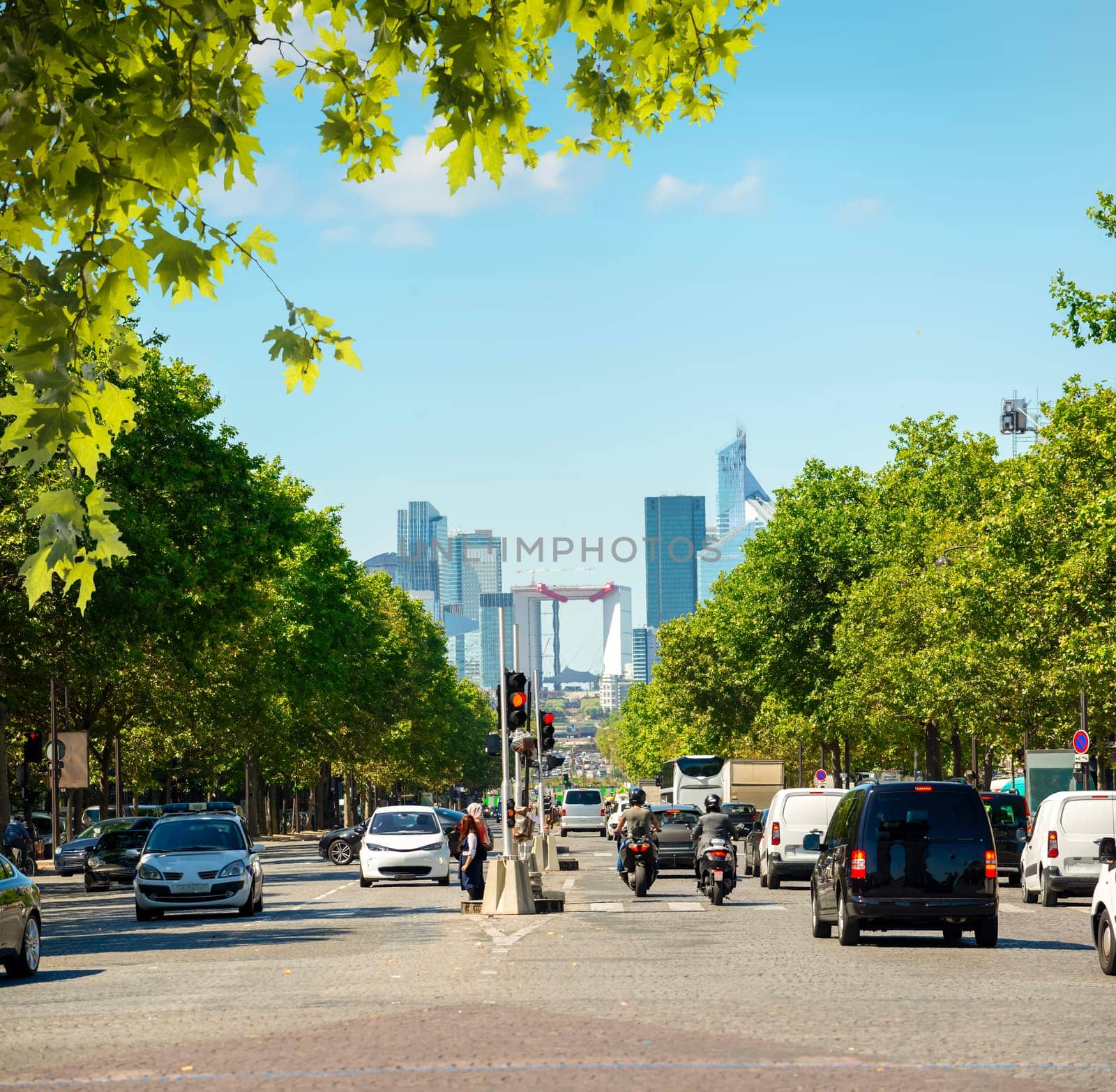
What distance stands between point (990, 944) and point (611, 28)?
47.0ft

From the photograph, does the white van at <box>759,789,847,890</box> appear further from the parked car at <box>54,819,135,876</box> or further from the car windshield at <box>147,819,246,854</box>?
the parked car at <box>54,819,135,876</box>

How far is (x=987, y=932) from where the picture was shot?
21.0m

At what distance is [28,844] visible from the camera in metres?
49.0

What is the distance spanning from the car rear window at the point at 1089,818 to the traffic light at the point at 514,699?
28.0 feet

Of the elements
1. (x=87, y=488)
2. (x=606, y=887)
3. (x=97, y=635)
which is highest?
(x=87, y=488)

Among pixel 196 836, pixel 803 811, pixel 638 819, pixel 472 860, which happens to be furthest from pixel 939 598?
pixel 196 836

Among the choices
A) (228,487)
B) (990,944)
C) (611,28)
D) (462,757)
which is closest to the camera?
(611,28)

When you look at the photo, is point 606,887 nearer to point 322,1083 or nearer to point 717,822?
point 717,822

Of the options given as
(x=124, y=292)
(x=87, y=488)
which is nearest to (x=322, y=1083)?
(x=124, y=292)

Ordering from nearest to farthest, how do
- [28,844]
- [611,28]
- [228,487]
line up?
[611,28]
[228,487]
[28,844]

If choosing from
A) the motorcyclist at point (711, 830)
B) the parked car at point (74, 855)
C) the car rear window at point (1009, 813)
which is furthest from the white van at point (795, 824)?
the parked car at point (74, 855)

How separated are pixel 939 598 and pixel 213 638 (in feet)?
75.0

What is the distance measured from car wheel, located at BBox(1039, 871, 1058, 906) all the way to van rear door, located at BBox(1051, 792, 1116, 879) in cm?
37

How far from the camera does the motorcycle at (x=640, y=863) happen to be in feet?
110
